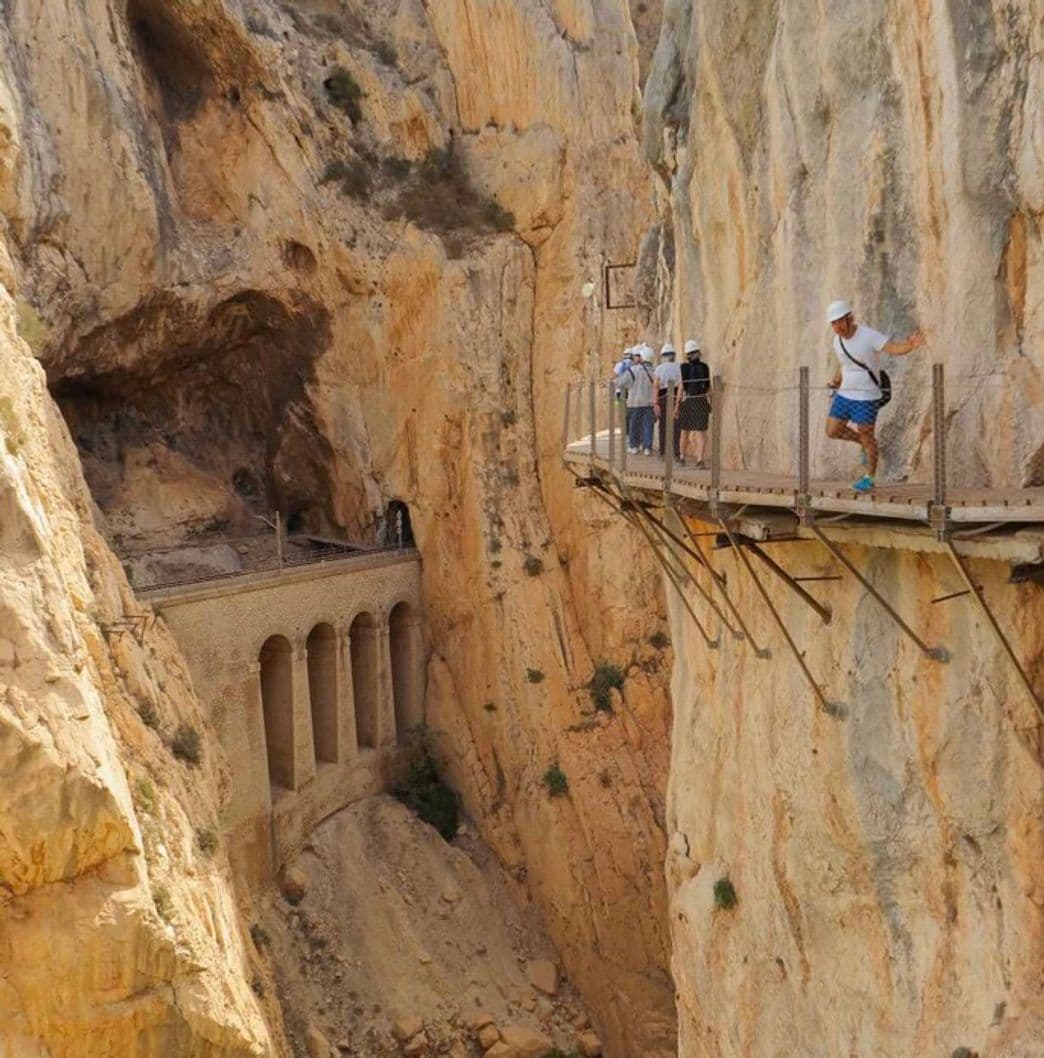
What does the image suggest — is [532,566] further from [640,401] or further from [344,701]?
[640,401]

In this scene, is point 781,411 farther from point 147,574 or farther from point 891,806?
point 147,574

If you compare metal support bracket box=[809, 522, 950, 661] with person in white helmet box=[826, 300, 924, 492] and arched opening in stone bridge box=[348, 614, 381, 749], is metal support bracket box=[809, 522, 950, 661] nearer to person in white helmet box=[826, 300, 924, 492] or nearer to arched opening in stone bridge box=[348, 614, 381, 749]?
person in white helmet box=[826, 300, 924, 492]

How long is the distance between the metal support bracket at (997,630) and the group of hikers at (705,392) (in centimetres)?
96

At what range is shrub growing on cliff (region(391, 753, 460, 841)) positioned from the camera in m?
32.0

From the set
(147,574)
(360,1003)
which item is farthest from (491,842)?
(147,574)

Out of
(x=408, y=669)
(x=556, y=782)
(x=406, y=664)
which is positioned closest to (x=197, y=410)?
(x=406, y=664)

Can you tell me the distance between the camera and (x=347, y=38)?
115ft

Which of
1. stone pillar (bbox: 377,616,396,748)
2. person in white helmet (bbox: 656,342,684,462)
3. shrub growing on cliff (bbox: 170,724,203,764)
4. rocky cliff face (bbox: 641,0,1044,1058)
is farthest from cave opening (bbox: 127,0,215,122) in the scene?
person in white helmet (bbox: 656,342,684,462)

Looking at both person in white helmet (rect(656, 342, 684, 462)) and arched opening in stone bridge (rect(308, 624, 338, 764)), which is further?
arched opening in stone bridge (rect(308, 624, 338, 764))

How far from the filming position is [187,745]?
73.0ft

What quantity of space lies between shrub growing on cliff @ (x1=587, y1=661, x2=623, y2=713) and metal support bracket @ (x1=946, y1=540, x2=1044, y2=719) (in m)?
24.1

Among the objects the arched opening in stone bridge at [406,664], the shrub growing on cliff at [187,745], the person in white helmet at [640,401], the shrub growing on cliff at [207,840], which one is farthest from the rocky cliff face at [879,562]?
the arched opening in stone bridge at [406,664]

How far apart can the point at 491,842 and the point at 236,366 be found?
16384mm

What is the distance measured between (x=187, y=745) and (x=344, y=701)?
351 inches
